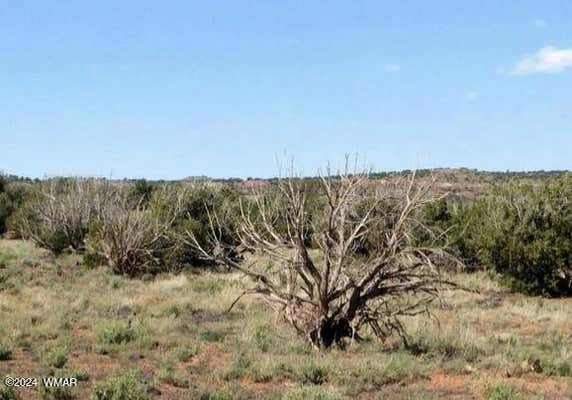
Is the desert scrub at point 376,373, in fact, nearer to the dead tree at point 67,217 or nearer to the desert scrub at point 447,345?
the desert scrub at point 447,345

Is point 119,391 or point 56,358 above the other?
point 119,391

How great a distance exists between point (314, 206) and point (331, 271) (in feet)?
39.5

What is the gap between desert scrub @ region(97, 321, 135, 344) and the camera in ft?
43.0

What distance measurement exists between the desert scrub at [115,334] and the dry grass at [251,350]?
23 millimetres

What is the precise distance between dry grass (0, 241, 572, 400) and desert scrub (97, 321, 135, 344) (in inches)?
0.9

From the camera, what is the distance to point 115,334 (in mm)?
13227

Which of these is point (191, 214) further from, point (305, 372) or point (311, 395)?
point (311, 395)

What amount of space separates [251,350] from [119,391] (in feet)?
14.3

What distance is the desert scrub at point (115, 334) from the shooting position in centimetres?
1312

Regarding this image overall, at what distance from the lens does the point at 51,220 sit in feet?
102

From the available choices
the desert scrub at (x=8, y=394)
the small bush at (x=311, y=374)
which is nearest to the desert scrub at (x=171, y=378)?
the small bush at (x=311, y=374)

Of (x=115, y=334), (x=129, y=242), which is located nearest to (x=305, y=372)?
(x=115, y=334)

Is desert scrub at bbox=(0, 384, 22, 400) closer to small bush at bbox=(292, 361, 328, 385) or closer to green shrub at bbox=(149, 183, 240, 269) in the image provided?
small bush at bbox=(292, 361, 328, 385)

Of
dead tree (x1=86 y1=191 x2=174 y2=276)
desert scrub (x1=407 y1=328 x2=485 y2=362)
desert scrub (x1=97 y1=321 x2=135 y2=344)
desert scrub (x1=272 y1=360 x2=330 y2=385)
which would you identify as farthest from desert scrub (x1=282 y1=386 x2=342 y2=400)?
dead tree (x1=86 y1=191 x2=174 y2=276)
